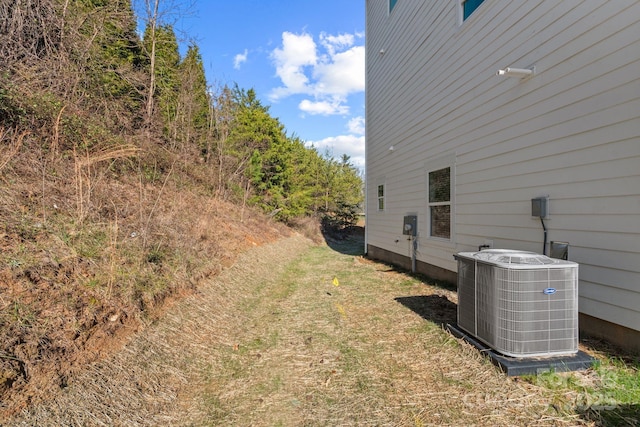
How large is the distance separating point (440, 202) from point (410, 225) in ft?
3.84

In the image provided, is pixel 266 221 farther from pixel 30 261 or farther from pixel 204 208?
pixel 30 261

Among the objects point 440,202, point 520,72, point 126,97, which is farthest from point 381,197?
point 126,97

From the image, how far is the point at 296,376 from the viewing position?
2.76 m

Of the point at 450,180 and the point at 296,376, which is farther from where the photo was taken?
the point at 450,180

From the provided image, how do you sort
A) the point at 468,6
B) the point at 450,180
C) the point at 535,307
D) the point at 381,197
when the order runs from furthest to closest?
1. the point at 381,197
2. the point at 450,180
3. the point at 468,6
4. the point at 535,307

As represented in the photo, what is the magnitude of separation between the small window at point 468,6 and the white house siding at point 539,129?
15 cm

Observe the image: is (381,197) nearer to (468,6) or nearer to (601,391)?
(468,6)

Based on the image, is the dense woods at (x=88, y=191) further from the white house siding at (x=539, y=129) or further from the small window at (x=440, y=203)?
the white house siding at (x=539, y=129)

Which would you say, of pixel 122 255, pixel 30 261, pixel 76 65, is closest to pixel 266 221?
pixel 76 65

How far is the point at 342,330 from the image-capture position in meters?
3.83

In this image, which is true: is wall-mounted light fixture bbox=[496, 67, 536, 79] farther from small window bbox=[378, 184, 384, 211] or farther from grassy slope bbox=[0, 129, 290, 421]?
small window bbox=[378, 184, 384, 211]

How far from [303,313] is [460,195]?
130 inches

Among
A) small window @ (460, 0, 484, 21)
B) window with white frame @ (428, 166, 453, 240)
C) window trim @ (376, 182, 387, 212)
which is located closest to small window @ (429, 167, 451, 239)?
window with white frame @ (428, 166, 453, 240)

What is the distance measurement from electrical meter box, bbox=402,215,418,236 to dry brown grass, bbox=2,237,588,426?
2663 millimetres
